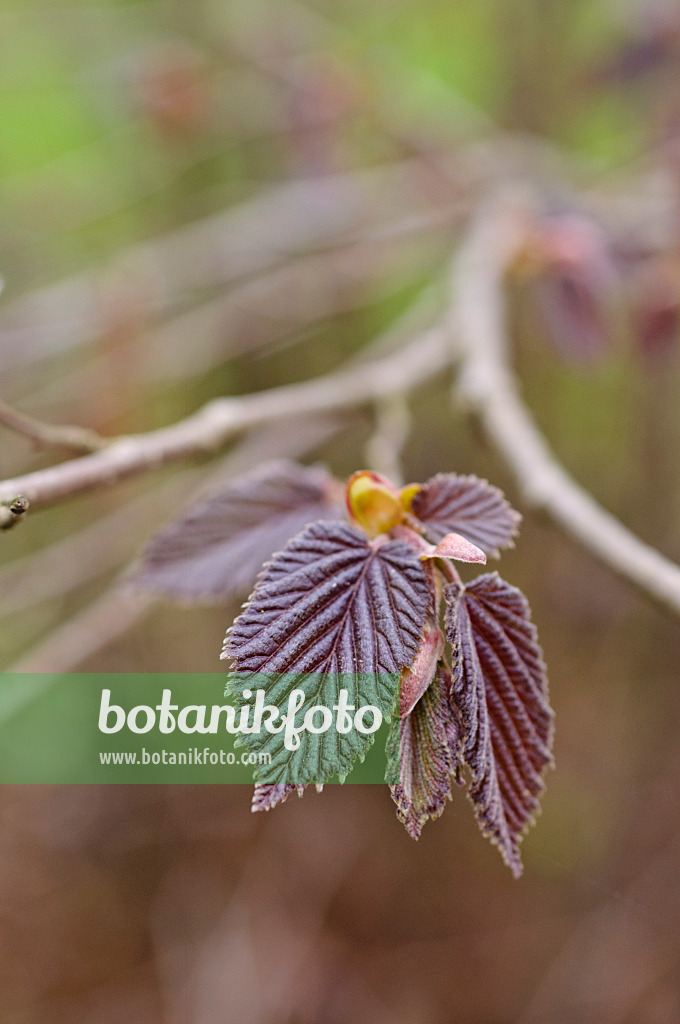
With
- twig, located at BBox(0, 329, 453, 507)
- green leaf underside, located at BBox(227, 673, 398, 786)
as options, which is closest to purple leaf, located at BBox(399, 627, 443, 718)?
green leaf underside, located at BBox(227, 673, 398, 786)

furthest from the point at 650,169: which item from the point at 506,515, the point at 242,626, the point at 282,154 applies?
the point at 242,626

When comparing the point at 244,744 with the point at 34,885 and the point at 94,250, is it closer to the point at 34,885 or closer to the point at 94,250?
the point at 34,885

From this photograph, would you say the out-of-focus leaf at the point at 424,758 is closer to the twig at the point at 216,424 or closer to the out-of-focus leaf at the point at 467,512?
the out-of-focus leaf at the point at 467,512

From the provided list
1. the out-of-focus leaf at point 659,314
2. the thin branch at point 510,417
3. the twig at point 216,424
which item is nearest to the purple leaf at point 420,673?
the thin branch at point 510,417

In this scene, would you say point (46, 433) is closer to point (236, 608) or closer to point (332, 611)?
point (332, 611)

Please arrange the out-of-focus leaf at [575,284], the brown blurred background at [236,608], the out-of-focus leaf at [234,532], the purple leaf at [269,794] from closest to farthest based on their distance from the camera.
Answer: the purple leaf at [269,794] < the out-of-focus leaf at [234,532] < the out-of-focus leaf at [575,284] < the brown blurred background at [236,608]

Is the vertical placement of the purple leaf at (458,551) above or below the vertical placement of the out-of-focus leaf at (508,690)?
above

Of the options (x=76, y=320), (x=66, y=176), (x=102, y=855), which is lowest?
(x=102, y=855)
